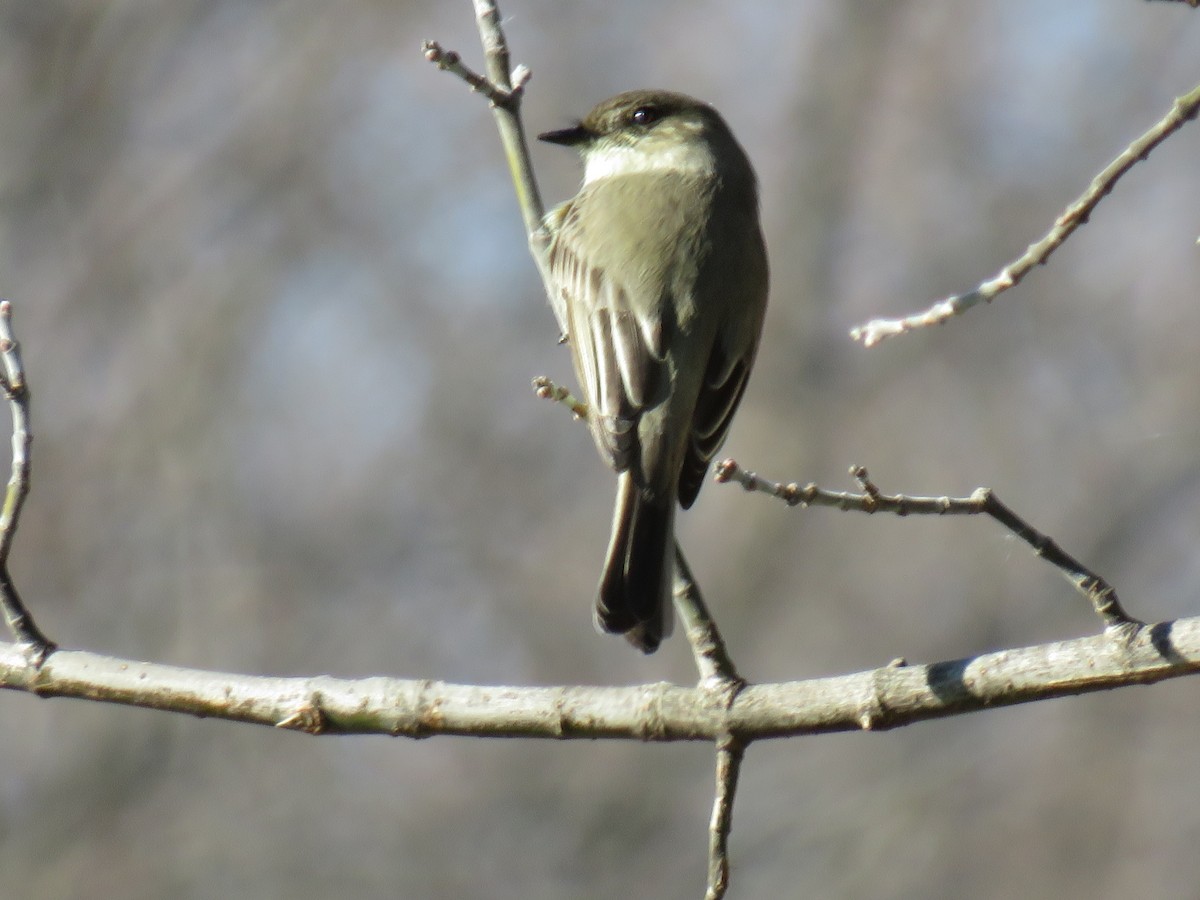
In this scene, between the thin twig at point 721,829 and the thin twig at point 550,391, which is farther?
the thin twig at point 550,391

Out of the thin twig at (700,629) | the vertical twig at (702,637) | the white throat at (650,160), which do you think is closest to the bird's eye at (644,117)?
the white throat at (650,160)

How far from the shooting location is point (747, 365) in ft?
14.1

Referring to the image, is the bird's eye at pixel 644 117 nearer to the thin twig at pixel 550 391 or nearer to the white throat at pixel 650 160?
the white throat at pixel 650 160

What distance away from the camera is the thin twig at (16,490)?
2877 mm

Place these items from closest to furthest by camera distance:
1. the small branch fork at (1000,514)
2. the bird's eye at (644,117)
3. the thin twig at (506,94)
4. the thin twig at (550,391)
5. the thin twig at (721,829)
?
1. the small branch fork at (1000,514)
2. the thin twig at (721,829)
3. the thin twig at (550,391)
4. the thin twig at (506,94)
5. the bird's eye at (644,117)

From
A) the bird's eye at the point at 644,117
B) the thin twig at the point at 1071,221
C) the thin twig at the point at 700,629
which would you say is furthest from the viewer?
the bird's eye at the point at 644,117

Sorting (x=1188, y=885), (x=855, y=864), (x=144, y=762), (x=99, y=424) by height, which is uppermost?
(x=99, y=424)

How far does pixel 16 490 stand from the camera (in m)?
2.90

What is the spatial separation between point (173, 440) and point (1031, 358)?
5.69 meters

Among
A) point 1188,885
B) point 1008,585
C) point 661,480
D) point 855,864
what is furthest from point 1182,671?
point 1188,885

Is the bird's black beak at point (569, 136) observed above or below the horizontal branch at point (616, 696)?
above

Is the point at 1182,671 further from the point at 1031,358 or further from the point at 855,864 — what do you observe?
the point at 1031,358

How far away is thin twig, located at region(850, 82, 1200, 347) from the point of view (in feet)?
7.40

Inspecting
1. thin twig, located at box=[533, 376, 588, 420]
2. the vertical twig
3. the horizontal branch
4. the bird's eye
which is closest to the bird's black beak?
the bird's eye
